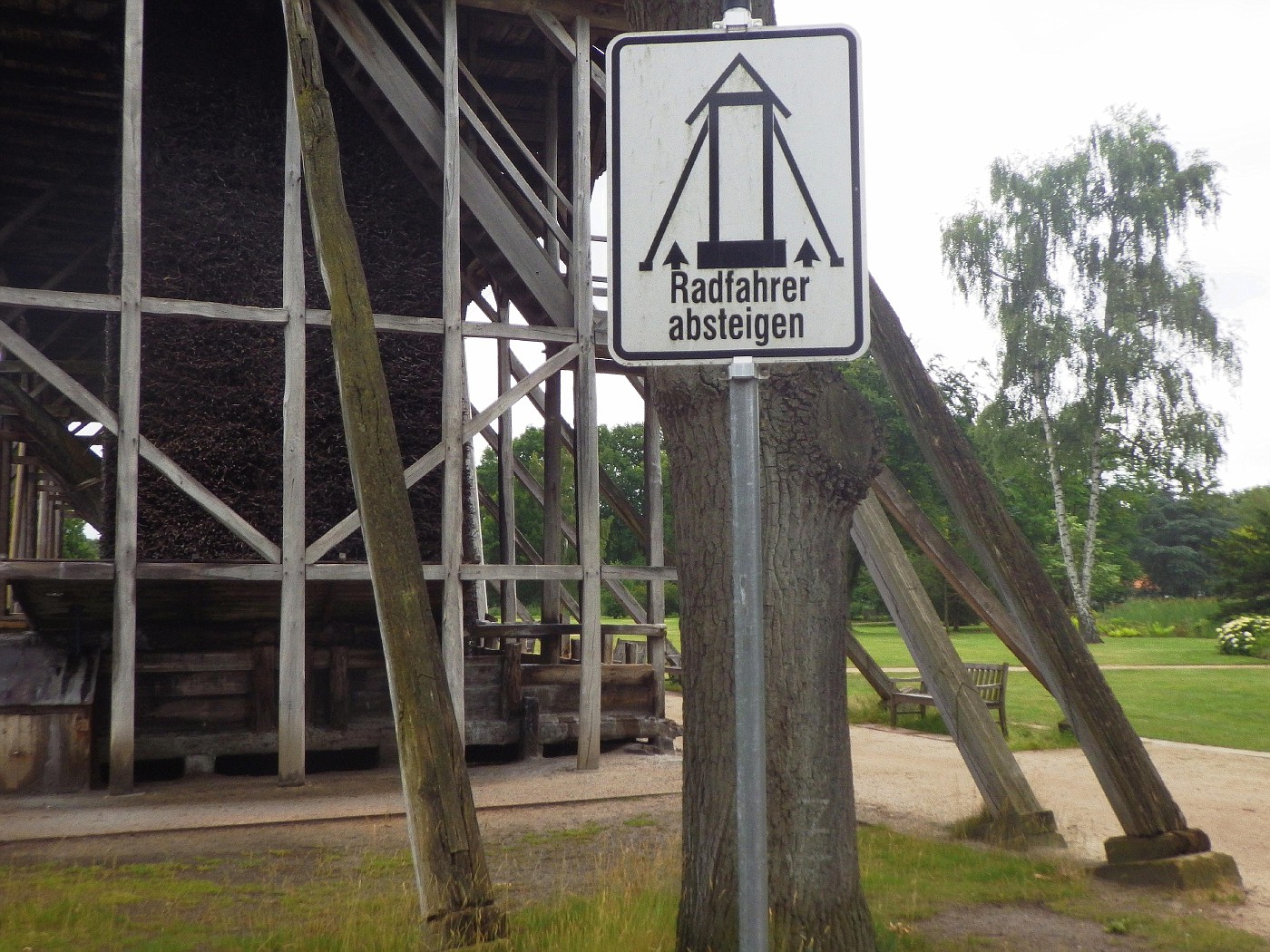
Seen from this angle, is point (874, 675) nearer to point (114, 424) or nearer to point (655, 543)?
point (655, 543)

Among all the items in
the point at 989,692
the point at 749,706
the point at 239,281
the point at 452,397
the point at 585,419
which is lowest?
the point at 989,692

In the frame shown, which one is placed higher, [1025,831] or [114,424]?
[114,424]

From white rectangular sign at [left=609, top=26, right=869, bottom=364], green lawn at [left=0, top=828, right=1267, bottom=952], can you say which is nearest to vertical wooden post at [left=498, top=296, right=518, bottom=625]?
green lawn at [left=0, top=828, right=1267, bottom=952]

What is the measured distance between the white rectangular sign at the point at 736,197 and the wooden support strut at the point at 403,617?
72.9 inches

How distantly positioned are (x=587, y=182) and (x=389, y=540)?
701 centimetres

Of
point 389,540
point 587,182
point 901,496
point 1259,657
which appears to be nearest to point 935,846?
point 901,496

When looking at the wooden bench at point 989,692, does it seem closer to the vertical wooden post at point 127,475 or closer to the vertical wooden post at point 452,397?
the vertical wooden post at point 452,397

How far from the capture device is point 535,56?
11805 millimetres

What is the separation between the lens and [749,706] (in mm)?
1997

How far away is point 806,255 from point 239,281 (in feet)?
29.8

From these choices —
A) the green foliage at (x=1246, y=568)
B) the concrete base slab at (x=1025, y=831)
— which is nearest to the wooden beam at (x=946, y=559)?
the concrete base slab at (x=1025, y=831)

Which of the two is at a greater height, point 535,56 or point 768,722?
point 535,56

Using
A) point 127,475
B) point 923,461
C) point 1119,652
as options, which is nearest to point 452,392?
point 127,475

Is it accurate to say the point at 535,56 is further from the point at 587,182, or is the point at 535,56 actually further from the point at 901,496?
the point at 901,496
